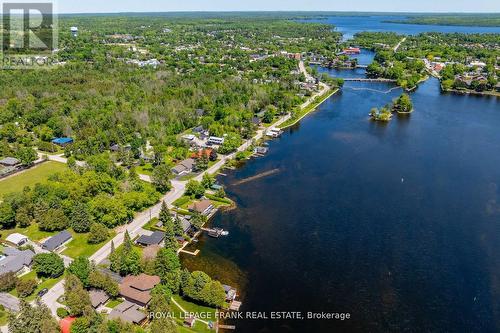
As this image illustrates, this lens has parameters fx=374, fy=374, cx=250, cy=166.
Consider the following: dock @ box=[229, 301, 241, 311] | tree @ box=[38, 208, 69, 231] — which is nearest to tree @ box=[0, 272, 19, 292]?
tree @ box=[38, 208, 69, 231]

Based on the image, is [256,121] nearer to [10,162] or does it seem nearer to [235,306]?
[10,162]

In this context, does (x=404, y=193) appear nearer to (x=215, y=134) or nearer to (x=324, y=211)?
(x=324, y=211)

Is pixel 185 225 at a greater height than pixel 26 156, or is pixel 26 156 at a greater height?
pixel 26 156

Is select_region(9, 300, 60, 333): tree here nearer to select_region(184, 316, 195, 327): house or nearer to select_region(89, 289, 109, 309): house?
select_region(89, 289, 109, 309): house

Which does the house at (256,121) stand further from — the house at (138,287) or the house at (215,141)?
the house at (138,287)

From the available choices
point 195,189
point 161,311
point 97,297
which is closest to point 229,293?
point 161,311

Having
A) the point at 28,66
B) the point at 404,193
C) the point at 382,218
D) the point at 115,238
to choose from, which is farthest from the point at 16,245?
the point at 28,66

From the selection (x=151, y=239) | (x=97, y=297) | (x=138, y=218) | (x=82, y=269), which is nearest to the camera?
(x=97, y=297)
